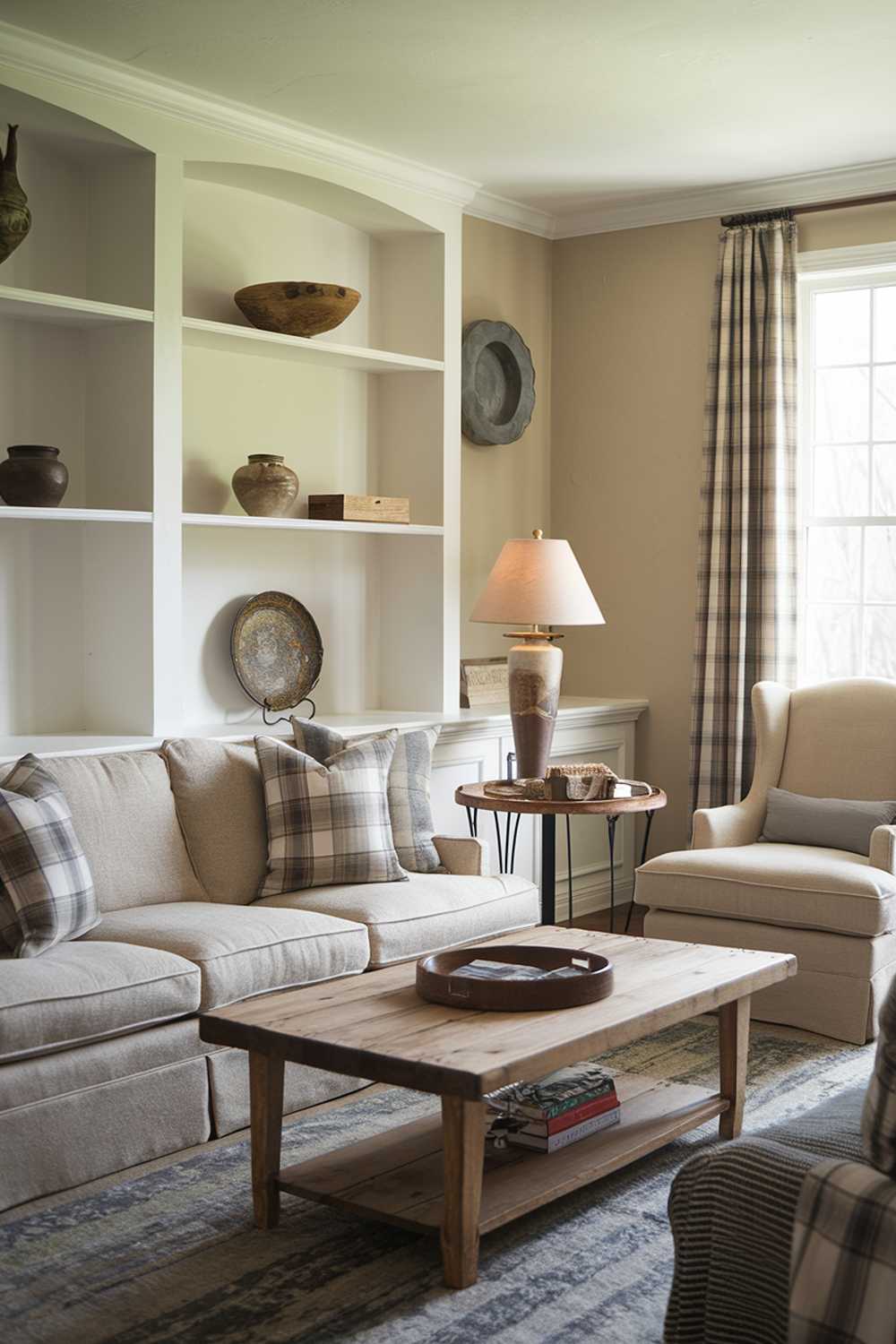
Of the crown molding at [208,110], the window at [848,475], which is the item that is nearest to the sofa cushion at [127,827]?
the crown molding at [208,110]

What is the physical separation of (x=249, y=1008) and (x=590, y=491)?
3.64 metres

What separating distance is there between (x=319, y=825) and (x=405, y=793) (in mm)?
412

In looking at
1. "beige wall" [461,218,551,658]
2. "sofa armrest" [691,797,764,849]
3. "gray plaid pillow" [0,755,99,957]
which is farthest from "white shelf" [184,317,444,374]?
"sofa armrest" [691,797,764,849]

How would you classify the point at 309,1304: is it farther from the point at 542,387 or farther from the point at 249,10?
the point at 542,387

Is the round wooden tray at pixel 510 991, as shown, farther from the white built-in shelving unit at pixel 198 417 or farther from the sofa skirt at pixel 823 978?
the white built-in shelving unit at pixel 198 417

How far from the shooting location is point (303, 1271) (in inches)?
105

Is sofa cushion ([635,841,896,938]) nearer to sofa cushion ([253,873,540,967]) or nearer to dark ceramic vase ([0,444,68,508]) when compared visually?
sofa cushion ([253,873,540,967])

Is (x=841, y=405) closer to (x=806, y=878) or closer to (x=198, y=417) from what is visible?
(x=806, y=878)

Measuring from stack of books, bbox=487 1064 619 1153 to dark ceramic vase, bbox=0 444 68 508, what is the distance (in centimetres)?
206

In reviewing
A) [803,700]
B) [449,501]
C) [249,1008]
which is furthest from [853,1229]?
[449,501]

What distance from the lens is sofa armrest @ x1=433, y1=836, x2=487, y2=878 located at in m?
4.38

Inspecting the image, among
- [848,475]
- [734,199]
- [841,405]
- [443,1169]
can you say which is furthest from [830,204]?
[443,1169]

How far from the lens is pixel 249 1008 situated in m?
2.84

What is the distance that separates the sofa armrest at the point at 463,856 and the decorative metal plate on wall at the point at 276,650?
0.90 m
